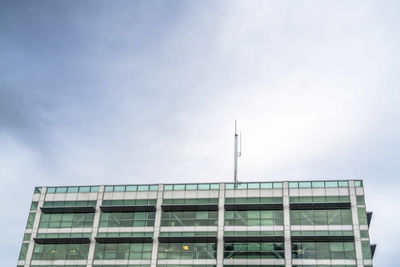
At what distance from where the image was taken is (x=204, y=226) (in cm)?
6588

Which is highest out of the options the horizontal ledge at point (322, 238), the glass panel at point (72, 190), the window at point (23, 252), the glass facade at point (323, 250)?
the glass panel at point (72, 190)

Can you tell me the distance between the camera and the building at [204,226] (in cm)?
6262

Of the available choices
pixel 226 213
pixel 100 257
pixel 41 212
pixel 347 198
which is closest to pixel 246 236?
pixel 226 213

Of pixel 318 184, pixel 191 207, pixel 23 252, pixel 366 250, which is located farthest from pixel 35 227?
pixel 366 250

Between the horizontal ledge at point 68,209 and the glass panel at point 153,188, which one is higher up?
the glass panel at point 153,188

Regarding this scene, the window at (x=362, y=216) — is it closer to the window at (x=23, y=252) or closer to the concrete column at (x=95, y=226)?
the concrete column at (x=95, y=226)

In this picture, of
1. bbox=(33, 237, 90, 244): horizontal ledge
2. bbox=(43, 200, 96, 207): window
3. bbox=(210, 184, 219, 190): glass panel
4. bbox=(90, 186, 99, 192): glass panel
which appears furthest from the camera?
bbox=(90, 186, 99, 192): glass panel

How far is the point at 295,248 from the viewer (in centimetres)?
6256

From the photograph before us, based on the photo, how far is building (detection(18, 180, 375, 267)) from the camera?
62.6 m

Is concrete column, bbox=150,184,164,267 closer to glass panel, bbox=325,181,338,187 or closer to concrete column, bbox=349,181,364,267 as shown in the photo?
glass panel, bbox=325,181,338,187

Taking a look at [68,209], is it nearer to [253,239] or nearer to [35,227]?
[35,227]

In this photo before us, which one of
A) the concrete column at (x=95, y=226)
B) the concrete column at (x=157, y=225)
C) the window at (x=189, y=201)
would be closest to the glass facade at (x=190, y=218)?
the concrete column at (x=157, y=225)

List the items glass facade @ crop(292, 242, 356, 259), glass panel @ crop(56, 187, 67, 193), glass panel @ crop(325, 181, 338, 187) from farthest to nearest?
1. glass panel @ crop(56, 187, 67, 193)
2. glass panel @ crop(325, 181, 338, 187)
3. glass facade @ crop(292, 242, 356, 259)

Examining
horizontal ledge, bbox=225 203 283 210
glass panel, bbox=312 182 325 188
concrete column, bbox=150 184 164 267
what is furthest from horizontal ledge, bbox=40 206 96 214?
glass panel, bbox=312 182 325 188
